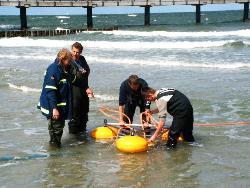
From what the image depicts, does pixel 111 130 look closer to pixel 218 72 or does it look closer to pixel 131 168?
pixel 131 168

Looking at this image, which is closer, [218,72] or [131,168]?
[131,168]

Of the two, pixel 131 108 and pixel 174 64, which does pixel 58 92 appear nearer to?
pixel 131 108

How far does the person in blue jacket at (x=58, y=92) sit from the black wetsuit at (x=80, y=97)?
60 centimetres

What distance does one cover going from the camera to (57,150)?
7.45 meters

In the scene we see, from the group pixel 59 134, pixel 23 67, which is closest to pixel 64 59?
pixel 59 134

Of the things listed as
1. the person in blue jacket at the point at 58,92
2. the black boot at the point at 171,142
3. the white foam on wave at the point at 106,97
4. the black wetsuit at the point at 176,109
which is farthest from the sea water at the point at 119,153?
the person in blue jacket at the point at 58,92

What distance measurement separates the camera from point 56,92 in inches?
272

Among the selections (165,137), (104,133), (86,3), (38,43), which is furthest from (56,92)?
(86,3)

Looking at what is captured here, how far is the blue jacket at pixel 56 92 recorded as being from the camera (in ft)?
22.3

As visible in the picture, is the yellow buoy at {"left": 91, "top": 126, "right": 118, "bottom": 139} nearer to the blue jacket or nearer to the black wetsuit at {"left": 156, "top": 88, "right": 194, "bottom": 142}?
the blue jacket

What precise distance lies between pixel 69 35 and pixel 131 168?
4052cm

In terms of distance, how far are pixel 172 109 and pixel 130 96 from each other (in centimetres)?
93

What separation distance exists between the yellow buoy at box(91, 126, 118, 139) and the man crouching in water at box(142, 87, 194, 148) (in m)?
1.02

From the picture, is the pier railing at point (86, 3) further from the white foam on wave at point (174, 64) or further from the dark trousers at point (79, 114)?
the dark trousers at point (79, 114)
